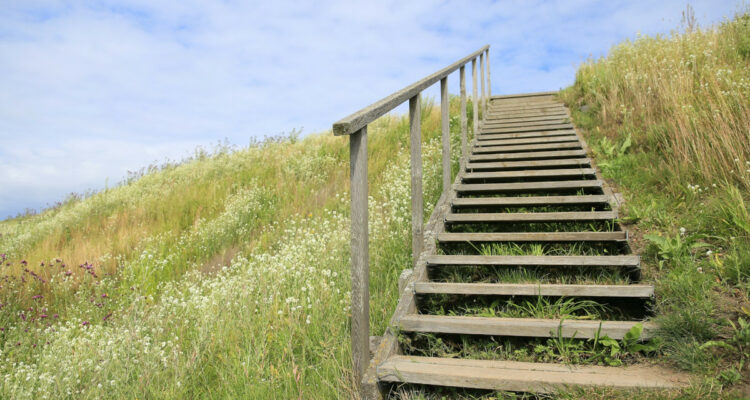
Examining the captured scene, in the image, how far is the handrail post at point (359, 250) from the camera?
2.49 m

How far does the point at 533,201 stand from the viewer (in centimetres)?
488

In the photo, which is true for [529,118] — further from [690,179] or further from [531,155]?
[690,179]

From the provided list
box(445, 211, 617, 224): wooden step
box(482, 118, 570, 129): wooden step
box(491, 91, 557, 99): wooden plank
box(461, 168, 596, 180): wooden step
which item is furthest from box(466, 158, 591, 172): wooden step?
box(491, 91, 557, 99): wooden plank

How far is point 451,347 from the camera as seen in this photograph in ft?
10.1

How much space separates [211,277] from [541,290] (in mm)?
4648

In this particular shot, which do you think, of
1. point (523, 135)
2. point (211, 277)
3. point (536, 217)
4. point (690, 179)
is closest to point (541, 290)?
point (536, 217)

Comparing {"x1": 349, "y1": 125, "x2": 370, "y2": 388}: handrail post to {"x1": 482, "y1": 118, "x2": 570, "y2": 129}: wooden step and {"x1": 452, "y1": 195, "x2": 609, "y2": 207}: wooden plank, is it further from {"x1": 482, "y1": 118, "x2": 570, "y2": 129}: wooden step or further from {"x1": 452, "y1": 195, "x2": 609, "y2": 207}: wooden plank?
{"x1": 482, "y1": 118, "x2": 570, "y2": 129}: wooden step

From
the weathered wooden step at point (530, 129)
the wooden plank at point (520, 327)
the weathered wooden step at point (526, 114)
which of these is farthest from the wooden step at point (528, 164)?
the wooden plank at point (520, 327)

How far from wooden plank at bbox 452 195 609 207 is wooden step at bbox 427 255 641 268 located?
122 cm

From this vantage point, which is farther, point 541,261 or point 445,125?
point 445,125

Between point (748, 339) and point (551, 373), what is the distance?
3.49 feet

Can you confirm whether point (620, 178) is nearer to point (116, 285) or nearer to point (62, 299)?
Result: point (116, 285)

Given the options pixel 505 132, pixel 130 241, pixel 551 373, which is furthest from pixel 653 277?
pixel 130 241

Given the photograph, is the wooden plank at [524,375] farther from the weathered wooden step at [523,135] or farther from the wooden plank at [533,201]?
the weathered wooden step at [523,135]
